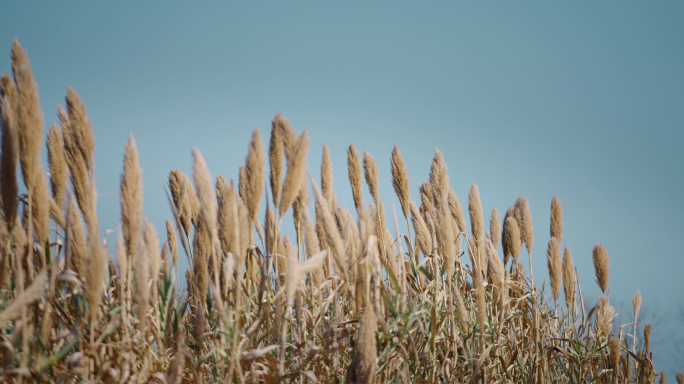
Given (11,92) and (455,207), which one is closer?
(11,92)

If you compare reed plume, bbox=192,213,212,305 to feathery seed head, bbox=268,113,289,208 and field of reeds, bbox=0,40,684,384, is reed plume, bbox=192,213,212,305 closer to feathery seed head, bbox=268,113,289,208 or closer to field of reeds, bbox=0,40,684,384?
field of reeds, bbox=0,40,684,384

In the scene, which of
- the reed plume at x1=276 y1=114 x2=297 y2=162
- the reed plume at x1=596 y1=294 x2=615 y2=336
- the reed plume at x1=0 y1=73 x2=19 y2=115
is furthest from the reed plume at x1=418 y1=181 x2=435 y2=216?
the reed plume at x1=0 y1=73 x2=19 y2=115

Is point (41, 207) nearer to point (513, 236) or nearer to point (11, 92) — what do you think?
point (11, 92)

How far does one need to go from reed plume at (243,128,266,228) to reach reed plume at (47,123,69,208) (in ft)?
2.53

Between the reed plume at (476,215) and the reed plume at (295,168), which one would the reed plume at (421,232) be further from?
the reed plume at (295,168)

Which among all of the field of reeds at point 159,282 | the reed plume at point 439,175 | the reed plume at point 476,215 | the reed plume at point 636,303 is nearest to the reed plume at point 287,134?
the field of reeds at point 159,282

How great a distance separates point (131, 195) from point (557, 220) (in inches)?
116

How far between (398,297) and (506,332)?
1.18 metres

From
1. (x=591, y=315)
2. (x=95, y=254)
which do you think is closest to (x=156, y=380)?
(x=95, y=254)

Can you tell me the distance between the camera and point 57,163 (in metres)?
1.67

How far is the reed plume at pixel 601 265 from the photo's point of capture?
2.65m

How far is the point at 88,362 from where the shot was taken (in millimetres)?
1360

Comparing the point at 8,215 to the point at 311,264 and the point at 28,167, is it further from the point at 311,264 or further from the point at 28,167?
the point at 311,264

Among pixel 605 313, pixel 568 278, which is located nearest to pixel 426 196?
pixel 568 278
